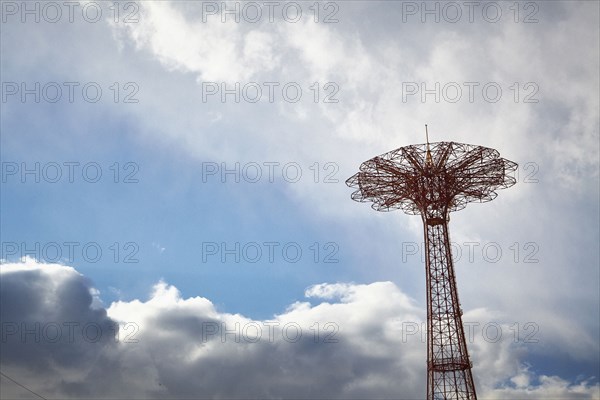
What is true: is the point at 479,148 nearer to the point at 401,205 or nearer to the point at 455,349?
the point at 401,205

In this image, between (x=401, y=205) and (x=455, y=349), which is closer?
(x=455, y=349)

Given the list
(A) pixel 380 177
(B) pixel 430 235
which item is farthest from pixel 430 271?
(A) pixel 380 177

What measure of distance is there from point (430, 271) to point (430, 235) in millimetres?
3407

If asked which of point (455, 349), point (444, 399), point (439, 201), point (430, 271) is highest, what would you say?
point (439, 201)

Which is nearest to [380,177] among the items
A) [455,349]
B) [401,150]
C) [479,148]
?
[401,150]

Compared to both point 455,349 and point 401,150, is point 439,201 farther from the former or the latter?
point 455,349

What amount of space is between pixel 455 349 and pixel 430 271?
24.2 feet

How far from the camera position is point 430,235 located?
72625mm

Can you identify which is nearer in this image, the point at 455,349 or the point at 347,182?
the point at 455,349

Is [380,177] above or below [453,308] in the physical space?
above

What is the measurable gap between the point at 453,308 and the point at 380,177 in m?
13.5

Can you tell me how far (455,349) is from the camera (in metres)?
68.7

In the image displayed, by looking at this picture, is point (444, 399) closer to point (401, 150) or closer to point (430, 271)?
point (430, 271)

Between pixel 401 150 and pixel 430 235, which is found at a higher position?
pixel 401 150
